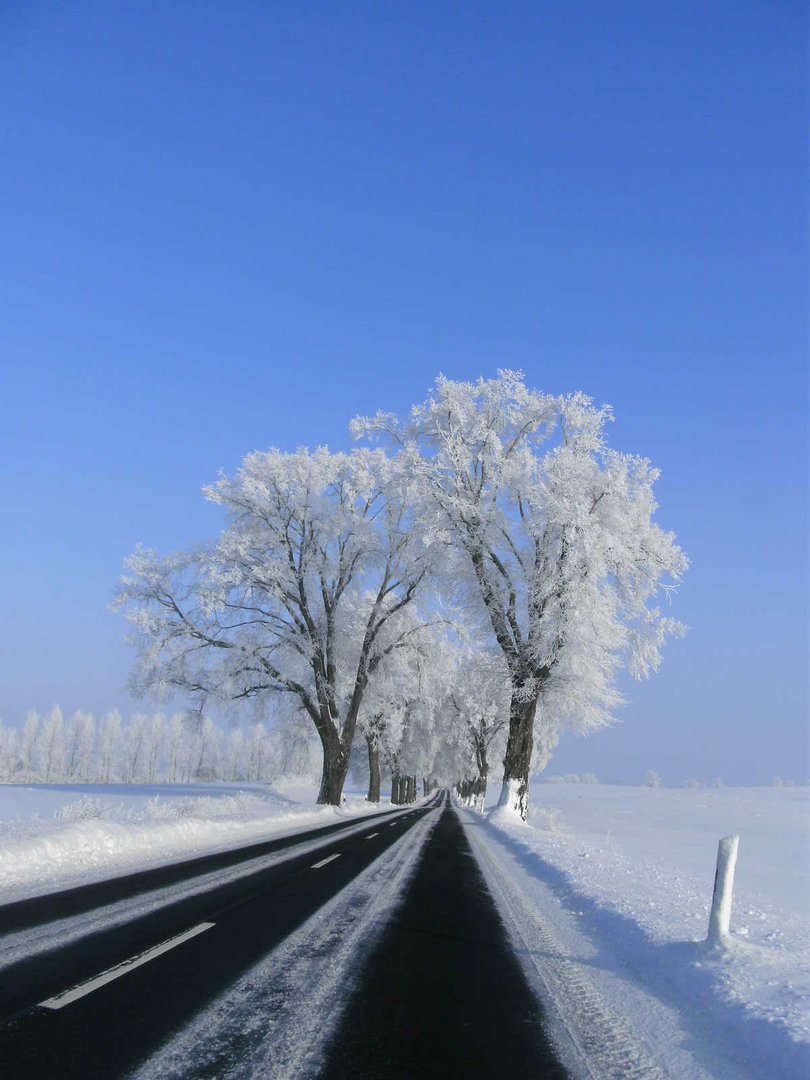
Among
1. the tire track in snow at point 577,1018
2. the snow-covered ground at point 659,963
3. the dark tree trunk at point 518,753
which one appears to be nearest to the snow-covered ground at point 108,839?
the tire track in snow at point 577,1018

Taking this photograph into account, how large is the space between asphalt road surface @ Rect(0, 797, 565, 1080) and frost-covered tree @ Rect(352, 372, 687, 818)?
13.4 metres

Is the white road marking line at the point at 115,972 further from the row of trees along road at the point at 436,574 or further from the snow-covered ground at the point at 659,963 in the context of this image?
the row of trees along road at the point at 436,574

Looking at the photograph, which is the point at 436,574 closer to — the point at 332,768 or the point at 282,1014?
the point at 332,768

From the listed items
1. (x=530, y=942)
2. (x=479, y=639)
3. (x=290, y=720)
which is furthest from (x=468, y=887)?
(x=290, y=720)

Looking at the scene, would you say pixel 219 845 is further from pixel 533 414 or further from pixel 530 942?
pixel 533 414

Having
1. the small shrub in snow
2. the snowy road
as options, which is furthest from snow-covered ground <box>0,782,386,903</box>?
the snowy road

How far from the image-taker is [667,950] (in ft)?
20.1

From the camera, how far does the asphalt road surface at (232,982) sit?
11.9 ft

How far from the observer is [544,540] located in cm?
2258

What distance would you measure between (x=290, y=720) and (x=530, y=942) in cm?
2708

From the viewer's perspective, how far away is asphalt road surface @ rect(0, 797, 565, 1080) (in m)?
3.63

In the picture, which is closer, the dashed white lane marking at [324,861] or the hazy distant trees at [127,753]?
the dashed white lane marking at [324,861]

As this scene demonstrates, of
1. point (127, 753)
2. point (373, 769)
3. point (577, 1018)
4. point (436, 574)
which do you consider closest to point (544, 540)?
point (436, 574)

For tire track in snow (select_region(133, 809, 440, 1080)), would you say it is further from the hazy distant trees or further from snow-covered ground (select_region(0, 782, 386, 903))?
the hazy distant trees
